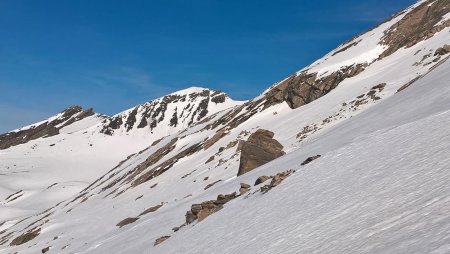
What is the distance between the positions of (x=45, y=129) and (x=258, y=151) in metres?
164

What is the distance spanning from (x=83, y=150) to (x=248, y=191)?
131 m

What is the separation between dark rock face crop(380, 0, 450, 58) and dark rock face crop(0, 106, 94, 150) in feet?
479

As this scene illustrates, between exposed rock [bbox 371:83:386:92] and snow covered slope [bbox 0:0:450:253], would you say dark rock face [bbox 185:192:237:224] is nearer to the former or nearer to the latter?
snow covered slope [bbox 0:0:450:253]

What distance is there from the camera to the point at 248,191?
18359 millimetres

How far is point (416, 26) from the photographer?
157 feet

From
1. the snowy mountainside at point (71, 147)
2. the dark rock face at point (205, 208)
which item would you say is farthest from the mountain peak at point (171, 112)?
the dark rock face at point (205, 208)

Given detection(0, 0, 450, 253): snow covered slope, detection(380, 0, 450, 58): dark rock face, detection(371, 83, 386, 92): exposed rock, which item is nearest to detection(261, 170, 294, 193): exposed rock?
detection(0, 0, 450, 253): snow covered slope

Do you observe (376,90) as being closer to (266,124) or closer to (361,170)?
(266,124)

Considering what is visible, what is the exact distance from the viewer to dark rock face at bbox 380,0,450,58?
42.3 metres

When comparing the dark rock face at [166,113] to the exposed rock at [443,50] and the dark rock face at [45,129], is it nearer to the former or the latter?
the dark rock face at [45,129]

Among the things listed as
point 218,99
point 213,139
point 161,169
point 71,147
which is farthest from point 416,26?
point 71,147

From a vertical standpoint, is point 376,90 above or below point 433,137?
above

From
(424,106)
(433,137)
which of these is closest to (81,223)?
(424,106)

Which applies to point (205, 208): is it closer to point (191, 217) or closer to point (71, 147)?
point (191, 217)
